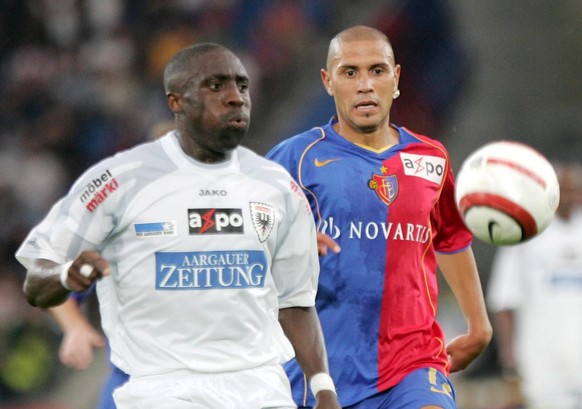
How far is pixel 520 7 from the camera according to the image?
1558 cm

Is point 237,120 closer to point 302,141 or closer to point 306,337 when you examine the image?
point 306,337

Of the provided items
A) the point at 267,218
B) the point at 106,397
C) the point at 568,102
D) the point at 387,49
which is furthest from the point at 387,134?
the point at 568,102

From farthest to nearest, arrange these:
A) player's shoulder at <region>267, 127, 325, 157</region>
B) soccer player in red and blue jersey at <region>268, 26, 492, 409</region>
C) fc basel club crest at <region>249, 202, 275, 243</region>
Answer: player's shoulder at <region>267, 127, 325, 157</region> → soccer player in red and blue jersey at <region>268, 26, 492, 409</region> → fc basel club crest at <region>249, 202, 275, 243</region>

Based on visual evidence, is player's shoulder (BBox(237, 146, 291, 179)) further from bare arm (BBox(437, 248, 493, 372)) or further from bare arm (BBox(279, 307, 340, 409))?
bare arm (BBox(437, 248, 493, 372))

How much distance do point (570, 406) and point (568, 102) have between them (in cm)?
545

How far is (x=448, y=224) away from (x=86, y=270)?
8.26 ft

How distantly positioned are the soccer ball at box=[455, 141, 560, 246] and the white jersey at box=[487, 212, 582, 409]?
5.25m

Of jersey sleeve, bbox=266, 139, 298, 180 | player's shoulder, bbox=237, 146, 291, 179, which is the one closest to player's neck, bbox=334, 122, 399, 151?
jersey sleeve, bbox=266, 139, 298, 180

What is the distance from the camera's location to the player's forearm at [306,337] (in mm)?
5383

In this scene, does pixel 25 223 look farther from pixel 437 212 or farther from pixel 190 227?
pixel 190 227

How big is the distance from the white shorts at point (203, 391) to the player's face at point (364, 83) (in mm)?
1753

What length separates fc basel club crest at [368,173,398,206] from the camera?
632 centimetres

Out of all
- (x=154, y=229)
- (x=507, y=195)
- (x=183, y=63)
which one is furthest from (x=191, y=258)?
(x=507, y=195)

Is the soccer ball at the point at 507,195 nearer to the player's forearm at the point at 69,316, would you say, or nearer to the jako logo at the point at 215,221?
the jako logo at the point at 215,221
